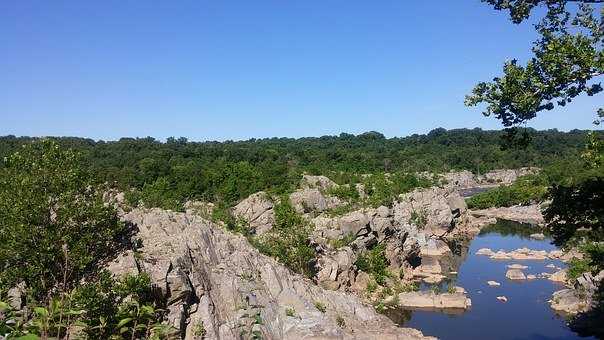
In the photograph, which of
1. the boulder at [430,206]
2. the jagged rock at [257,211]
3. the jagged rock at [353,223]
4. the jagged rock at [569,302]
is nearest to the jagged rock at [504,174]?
the boulder at [430,206]

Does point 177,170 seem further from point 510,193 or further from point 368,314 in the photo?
point 510,193

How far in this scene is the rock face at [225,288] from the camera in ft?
93.6

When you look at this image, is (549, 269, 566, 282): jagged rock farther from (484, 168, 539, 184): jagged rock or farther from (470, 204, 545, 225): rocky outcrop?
(484, 168, 539, 184): jagged rock

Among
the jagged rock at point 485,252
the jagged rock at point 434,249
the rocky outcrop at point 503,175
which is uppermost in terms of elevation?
the rocky outcrop at point 503,175

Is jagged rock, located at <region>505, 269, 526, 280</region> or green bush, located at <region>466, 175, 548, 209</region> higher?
green bush, located at <region>466, 175, 548, 209</region>

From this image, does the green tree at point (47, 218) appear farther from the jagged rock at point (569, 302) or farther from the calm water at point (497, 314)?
the jagged rock at point (569, 302)

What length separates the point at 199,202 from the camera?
82562 mm

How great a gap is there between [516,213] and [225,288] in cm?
9616

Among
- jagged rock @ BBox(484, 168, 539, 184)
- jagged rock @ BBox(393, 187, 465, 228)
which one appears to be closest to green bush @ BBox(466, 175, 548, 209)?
jagged rock @ BBox(393, 187, 465, 228)

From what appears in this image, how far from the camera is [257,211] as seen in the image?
72.6m

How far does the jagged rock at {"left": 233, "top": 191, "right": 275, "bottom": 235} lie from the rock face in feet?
96.5

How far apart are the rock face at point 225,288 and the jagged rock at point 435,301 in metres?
11.5

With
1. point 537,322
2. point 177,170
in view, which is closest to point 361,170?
point 177,170

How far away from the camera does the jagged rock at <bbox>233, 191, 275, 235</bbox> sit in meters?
69.6
